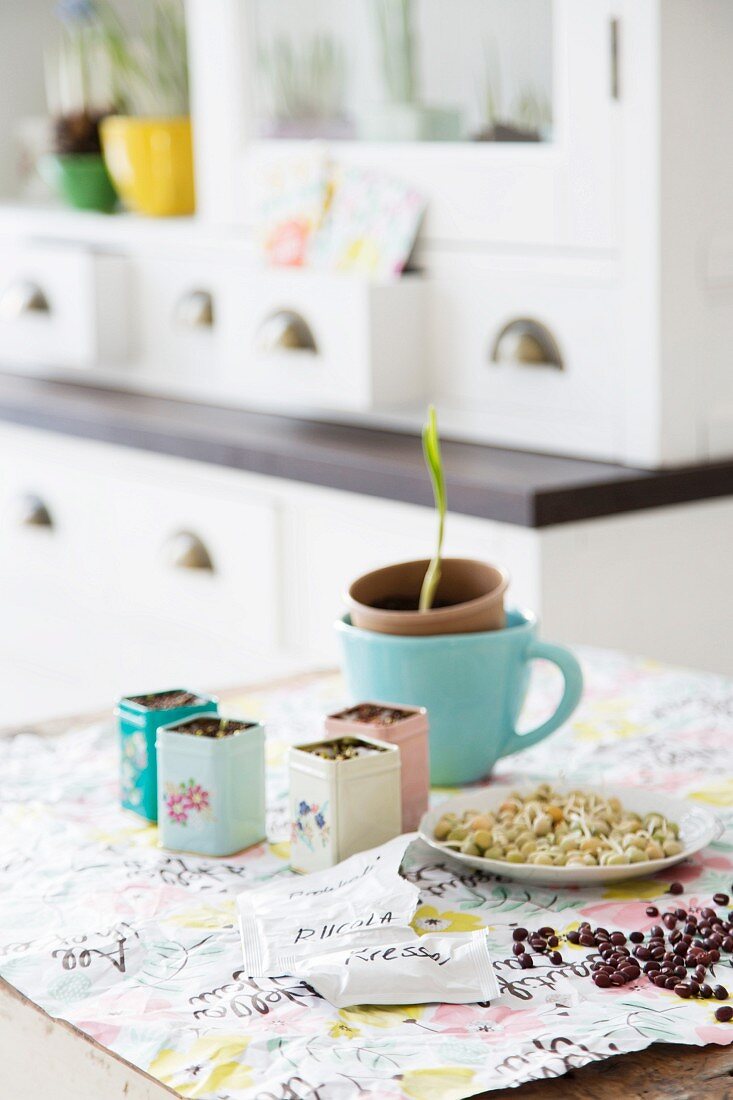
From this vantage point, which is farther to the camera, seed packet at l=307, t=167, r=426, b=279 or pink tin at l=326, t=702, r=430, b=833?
seed packet at l=307, t=167, r=426, b=279

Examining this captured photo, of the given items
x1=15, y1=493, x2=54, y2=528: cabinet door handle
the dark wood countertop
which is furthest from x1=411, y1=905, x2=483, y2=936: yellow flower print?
x1=15, y1=493, x2=54, y2=528: cabinet door handle

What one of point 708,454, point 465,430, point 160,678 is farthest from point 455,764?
point 160,678

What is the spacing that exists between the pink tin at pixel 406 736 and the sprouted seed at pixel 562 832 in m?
0.03

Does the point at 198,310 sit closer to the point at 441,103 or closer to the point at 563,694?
the point at 441,103

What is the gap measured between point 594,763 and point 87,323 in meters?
1.76

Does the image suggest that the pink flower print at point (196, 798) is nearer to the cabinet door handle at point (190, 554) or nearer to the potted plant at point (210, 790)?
the potted plant at point (210, 790)

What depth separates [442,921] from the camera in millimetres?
881

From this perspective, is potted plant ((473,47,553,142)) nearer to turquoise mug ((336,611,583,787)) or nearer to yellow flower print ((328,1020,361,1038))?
turquoise mug ((336,611,583,787))

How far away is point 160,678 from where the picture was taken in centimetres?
243

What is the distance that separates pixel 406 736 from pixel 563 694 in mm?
158

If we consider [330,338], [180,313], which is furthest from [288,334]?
[180,313]

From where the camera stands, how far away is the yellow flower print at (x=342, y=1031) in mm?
752

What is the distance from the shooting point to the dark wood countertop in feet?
6.00

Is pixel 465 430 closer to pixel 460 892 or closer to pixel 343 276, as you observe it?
pixel 343 276
